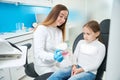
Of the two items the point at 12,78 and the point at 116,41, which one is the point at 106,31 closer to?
the point at 116,41

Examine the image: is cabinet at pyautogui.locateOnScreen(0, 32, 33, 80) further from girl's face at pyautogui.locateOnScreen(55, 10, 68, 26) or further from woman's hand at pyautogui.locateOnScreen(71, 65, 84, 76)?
woman's hand at pyautogui.locateOnScreen(71, 65, 84, 76)

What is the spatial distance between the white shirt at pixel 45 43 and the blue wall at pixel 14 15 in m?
1.41

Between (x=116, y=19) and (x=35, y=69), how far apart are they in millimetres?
1190

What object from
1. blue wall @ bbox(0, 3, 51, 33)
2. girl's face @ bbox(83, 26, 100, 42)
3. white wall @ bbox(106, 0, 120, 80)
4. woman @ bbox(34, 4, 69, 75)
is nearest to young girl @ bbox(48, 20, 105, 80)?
girl's face @ bbox(83, 26, 100, 42)

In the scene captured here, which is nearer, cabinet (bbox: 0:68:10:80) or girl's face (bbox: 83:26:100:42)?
girl's face (bbox: 83:26:100:42)

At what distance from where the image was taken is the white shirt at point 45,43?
4.48ft

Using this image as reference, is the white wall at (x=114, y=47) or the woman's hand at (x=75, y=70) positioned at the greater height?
the white wall at (x=114, y=47)

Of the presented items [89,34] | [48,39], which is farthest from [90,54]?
[48,39]

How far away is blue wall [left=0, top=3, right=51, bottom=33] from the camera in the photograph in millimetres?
2578

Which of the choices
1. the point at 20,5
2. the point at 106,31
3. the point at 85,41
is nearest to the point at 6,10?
the point at 20,5

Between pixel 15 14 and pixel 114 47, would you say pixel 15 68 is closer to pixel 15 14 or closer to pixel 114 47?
pixel 15 14

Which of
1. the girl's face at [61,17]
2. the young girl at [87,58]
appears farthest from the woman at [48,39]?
the young girl at [87,58]

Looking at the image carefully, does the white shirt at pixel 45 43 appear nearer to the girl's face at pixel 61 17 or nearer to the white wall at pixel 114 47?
the girl's face at pixel 61 17

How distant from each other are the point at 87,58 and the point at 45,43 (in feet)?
1.41
